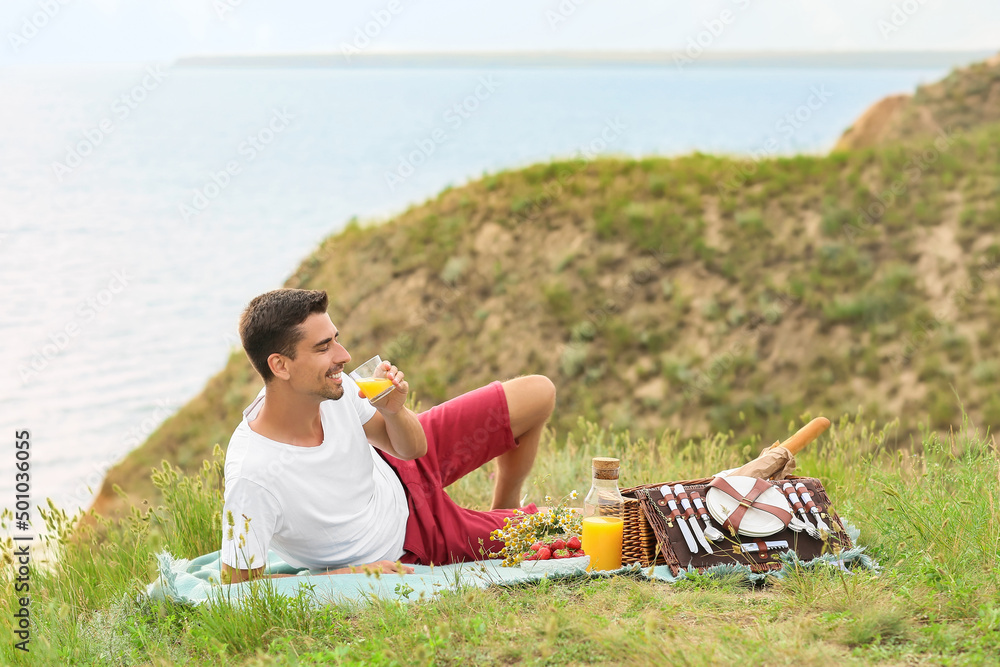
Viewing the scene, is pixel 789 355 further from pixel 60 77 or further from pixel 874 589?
pixel 60 77

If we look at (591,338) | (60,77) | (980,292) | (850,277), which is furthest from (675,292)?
(60,77)

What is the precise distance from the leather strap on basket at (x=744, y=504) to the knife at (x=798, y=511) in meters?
0.04

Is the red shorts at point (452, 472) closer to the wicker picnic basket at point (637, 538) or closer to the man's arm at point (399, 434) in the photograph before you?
the man's arm at point (399, 434)

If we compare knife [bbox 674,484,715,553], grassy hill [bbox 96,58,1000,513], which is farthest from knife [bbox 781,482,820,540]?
grassy hill [bbox 96,58,1000,513]

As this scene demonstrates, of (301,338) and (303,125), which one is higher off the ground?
(303,125)

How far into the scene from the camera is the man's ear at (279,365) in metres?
3.35

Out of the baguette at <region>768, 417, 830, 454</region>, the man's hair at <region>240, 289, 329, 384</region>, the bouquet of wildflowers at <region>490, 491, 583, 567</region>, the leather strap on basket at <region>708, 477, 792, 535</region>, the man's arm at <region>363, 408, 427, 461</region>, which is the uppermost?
the man's hair at <region>240, 289, 329, 384</region>

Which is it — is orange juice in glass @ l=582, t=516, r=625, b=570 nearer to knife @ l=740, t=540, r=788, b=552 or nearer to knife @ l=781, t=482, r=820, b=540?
knife @ l=740, t=540, r=788, b=552

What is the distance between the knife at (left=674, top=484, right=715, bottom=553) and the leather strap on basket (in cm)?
10

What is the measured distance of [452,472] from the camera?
401 centimetres

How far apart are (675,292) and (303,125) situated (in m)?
31.3

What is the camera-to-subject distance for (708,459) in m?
5.31

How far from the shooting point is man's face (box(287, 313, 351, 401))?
3350mm

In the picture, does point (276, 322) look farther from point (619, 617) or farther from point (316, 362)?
point (619, 617)
